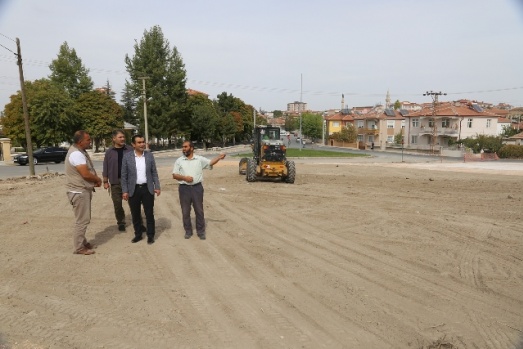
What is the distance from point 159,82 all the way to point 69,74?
10.7 meters

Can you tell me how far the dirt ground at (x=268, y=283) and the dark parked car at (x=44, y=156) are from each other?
19762 mm

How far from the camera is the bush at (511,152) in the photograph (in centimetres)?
3991

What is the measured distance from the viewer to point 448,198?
11.6 m

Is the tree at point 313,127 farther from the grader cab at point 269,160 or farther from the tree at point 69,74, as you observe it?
the grader cab at point 269,160

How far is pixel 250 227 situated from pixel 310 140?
252ft

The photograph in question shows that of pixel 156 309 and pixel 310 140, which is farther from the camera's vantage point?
pixel 310 140

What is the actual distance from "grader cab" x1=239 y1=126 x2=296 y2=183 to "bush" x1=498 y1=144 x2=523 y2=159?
36.5m

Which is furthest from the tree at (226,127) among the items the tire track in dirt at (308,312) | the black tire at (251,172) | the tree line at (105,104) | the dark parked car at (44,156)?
the tire track in dirt at (308,312)

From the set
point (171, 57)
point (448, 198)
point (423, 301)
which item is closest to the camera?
point (423, 301)

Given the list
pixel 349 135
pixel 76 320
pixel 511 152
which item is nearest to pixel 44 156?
pixel 76 320

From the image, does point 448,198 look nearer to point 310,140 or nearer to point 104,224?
point 104,224

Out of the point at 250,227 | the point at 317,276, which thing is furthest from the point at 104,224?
the point at 317,276

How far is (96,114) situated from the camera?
3841 cm

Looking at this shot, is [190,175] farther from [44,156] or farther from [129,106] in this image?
[129,106]
